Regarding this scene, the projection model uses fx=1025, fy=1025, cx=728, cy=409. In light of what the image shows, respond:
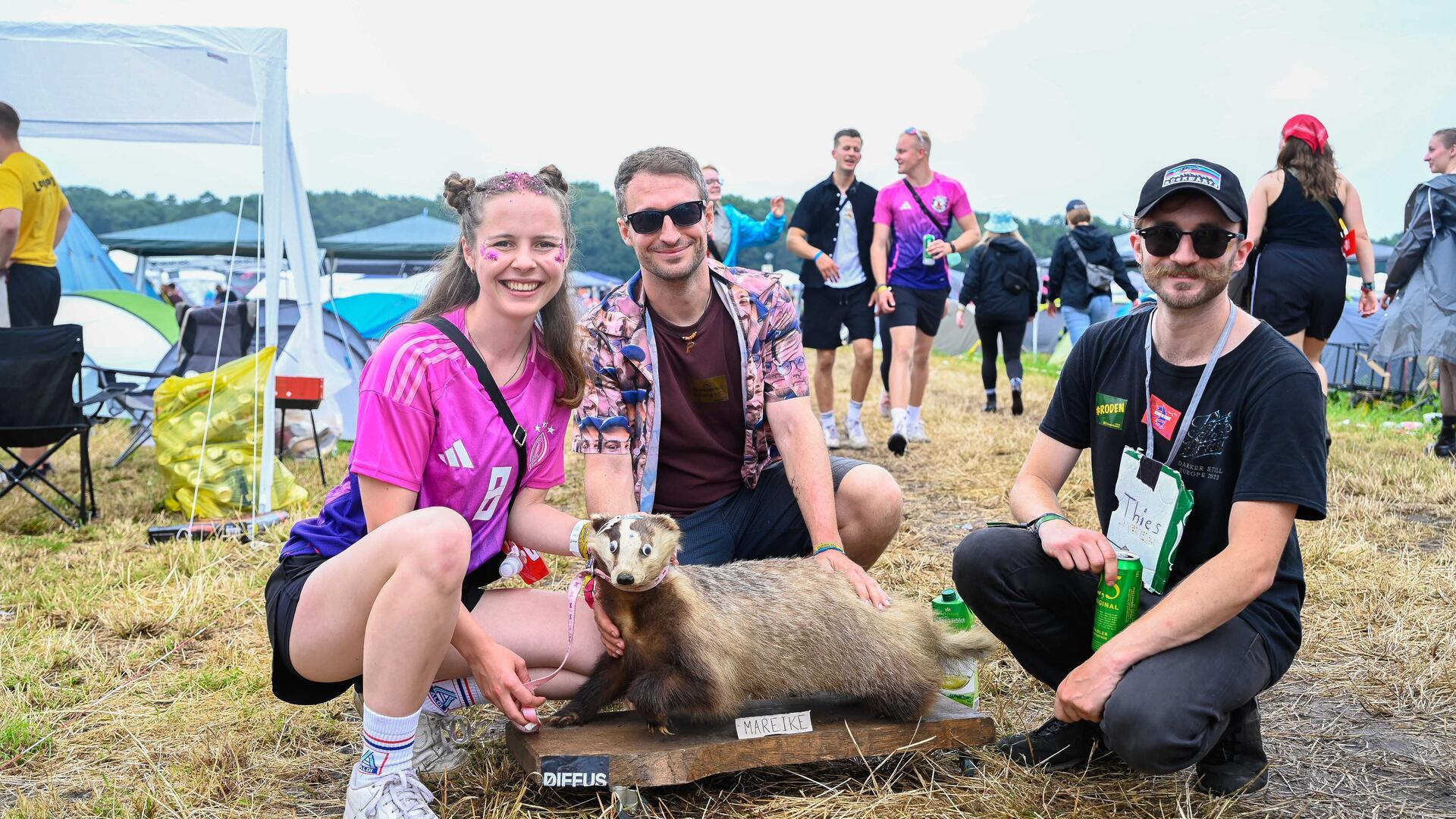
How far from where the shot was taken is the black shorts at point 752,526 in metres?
3.25

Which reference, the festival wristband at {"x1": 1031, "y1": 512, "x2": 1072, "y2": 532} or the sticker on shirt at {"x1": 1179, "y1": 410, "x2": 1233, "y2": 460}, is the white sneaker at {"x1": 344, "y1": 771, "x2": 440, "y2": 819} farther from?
the sticker on shirt at {"x1": 1179, "y1": 410, "x2": 1233, "y2": 460}

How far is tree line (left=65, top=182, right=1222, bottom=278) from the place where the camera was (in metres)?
41.2

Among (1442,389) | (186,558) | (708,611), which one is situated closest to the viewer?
(708,611)

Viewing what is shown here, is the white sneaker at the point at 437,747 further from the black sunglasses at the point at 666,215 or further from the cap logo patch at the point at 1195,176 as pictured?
the cap logo patch at the point at 1195,176

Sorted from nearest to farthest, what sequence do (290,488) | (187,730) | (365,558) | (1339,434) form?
(365,558)
(187,730)
(290,488)
(1339,434)

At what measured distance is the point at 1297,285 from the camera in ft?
18.4

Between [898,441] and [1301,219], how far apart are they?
2.74 m

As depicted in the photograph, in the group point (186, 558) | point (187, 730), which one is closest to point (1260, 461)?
point (187, 730)

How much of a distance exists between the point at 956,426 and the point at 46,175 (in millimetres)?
6532

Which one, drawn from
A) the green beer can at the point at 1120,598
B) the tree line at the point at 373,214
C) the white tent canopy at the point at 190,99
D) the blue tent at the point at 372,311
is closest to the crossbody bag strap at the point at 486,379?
the green beer can at the point at 1120,598

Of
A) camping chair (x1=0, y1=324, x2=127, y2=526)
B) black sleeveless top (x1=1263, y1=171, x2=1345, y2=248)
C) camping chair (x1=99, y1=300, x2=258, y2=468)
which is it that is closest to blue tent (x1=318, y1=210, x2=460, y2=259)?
camping chair (x1=99, y1=300, x2=258, y2=468)

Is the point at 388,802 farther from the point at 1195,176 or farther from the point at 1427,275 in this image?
the point at 1427,275

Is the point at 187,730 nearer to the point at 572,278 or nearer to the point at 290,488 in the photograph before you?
the point at 572,278

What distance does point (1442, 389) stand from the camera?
650 cm
